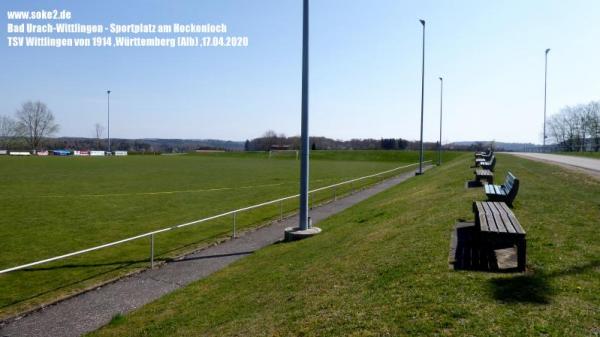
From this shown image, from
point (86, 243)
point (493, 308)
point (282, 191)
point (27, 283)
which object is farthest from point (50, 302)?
point (282, 191)

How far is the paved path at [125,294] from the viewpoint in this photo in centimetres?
632

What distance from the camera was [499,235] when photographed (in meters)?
5.23

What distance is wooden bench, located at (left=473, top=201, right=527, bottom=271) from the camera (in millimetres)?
5098

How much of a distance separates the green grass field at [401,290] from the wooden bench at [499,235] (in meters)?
0.28

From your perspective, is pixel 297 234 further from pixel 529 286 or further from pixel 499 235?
pixel 529 286

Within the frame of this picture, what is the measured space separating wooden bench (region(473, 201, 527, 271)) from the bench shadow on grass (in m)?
0.31

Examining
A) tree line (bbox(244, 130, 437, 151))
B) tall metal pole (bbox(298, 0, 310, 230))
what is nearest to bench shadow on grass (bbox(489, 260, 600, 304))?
tall metal pole (bbox(298, 0, 310, 230))

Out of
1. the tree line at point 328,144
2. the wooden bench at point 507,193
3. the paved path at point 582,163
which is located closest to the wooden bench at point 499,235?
the wooden bench at point 507,193

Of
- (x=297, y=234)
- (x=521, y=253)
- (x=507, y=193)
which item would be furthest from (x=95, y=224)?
(x=521, y=253)

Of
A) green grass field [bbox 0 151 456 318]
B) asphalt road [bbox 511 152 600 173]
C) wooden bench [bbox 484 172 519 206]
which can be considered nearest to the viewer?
wooden bench [bbox 484 172 519 206]

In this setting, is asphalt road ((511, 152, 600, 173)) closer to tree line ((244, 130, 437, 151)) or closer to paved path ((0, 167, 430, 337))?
paved path ((0, 167, 430, 337))

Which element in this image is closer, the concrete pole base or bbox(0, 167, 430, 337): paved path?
bbox(0, 167, 430, 337): paved path

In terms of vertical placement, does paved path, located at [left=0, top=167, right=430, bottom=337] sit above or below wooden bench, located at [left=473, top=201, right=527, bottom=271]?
below

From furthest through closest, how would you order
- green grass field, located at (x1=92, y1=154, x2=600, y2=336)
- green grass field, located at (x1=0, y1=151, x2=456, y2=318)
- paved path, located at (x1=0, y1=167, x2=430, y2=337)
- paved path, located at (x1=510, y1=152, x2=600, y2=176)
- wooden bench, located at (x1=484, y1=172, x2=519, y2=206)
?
paved path, located at (x1=510, y1=152, x2=600, y2=176) → green grass field, located at (x1=0, y1=151, x2=456, y2=318) → wooden bench, located at (x1=484, y1=172, x2=519, y2=206) → paved path, located at (x1=0, y1=167, x2=430, y2=337) → green grass field, located at (x1=92, y1=154, x2=600, y2=336)
